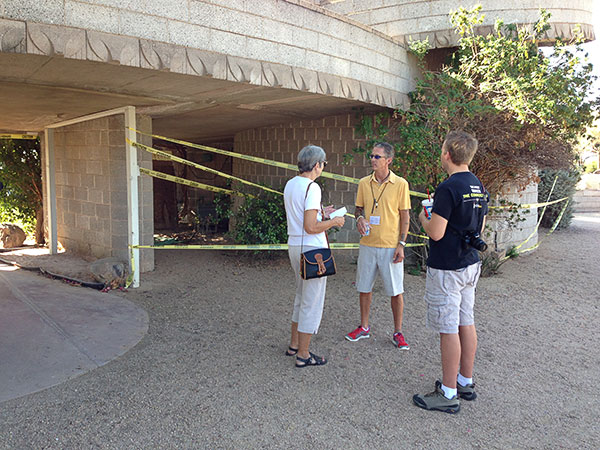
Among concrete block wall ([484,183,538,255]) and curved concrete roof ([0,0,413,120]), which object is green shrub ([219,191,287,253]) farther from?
concrete block wall ([484,183,538,255])

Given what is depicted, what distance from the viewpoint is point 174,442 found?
2.74 metres

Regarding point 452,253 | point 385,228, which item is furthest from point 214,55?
point 452,253

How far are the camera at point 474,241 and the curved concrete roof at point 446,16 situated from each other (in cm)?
511

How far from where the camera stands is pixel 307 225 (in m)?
3.39

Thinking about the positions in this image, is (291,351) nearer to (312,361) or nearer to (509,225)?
(312,361)

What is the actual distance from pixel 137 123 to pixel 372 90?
316 centimetres

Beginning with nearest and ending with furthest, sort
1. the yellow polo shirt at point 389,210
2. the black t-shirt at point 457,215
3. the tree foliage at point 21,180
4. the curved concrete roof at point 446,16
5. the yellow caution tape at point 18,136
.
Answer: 1. the black t-shirt at point 457,215
2. the yellow polo shirt at point 389,210
3. the curved concrete roof at point 446,16
4. the yellow caution tape at point 18,136
5. the tree foliage at point 21,180

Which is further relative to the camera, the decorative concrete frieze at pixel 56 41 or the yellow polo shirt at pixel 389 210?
the yellow polo shirt at pixel 389 210

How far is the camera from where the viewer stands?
301cm

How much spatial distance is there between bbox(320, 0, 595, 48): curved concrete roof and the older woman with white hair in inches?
192

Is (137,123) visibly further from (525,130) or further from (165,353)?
(525,130)

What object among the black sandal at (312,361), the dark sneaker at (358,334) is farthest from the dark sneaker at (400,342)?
the black sandal at (312,361)

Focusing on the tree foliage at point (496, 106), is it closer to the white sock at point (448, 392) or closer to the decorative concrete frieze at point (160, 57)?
the decorative concrete frieze at point (160, 57)

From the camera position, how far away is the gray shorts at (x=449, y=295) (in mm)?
→ 3098
